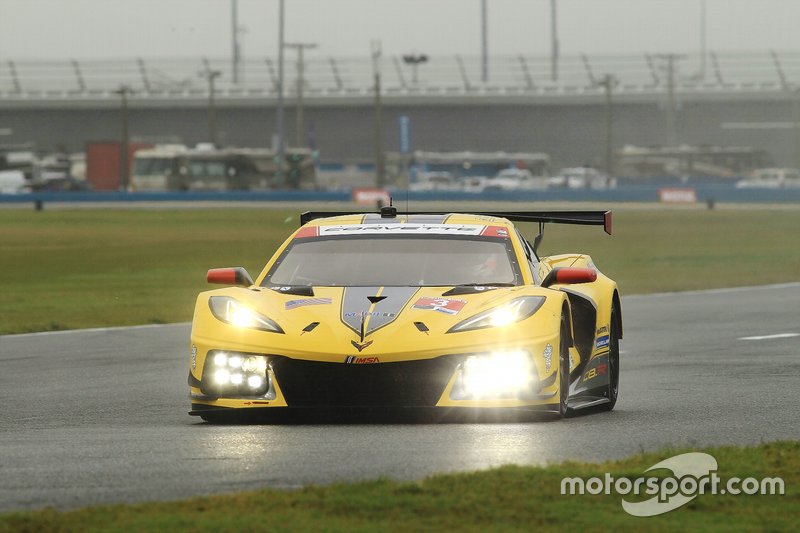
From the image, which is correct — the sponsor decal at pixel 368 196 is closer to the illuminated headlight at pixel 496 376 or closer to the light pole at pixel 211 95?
the light pole at pixel 211 95

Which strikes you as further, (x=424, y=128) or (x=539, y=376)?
(x=424, y=128)

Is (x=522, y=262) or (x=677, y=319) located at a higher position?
(x=522, y=262)

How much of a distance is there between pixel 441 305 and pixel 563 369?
2.63 ft

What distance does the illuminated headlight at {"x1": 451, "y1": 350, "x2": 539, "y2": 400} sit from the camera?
8969 millimetres

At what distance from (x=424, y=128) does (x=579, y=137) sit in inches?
373

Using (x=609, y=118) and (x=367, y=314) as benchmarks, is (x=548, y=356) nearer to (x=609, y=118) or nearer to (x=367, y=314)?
(x=367, y=314)

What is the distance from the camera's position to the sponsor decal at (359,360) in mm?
8875

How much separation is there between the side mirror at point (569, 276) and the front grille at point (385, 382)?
1036 millimetres

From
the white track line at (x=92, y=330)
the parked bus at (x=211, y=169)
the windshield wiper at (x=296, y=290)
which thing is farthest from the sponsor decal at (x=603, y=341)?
the parked bus at (x=211, y=169)

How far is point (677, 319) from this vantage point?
64.5ft

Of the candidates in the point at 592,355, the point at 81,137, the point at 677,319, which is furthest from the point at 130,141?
the point at 592,355

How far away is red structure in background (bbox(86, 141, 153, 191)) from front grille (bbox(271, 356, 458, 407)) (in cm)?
9068

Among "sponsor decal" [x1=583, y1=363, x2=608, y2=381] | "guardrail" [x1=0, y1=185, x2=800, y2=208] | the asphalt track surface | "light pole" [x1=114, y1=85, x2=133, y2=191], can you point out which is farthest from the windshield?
"light pole" [x1=114, y1=85, x2=133, y2=191]

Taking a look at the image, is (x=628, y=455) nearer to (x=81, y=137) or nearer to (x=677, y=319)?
(x=677, y=319)
